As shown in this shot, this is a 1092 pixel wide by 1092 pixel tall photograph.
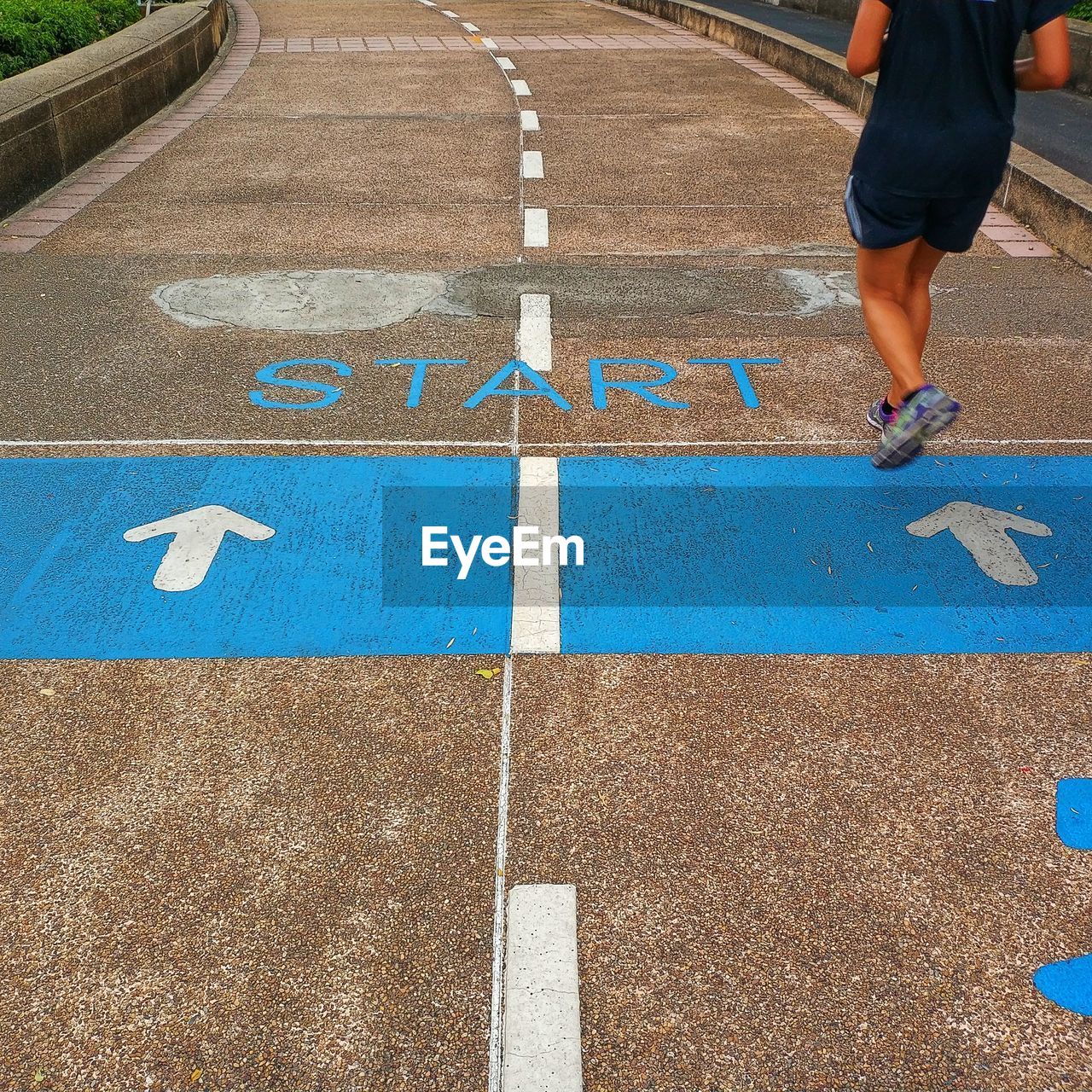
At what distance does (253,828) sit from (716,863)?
120 cm

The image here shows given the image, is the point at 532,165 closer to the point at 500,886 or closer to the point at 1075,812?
the point at 1075,812

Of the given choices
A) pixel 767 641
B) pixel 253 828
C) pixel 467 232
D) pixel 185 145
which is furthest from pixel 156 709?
pixel 185 145

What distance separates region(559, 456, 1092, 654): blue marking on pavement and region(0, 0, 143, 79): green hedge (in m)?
8.17

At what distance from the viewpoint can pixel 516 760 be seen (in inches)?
124

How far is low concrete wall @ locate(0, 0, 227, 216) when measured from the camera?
816 centimetres

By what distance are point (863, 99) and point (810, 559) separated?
879 centimetres

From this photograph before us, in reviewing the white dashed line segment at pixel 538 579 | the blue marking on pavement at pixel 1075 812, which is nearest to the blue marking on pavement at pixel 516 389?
the white dashed line segment at pixel 538 579

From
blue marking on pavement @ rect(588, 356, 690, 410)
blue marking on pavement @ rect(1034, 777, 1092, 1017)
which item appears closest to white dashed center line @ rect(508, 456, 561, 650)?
blue marking on pavement @ rect(588, 356, 690, 410)

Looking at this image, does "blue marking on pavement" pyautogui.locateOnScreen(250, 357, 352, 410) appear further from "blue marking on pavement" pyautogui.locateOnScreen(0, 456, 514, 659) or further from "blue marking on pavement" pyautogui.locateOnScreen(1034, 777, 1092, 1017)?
"blue marking on pavement" pyautogui.locateOnScreen(1034, 777, 1092, 1017)

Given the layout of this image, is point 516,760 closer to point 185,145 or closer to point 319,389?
point 319,389

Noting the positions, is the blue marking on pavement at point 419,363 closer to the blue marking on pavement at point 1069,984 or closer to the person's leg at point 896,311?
the person's leg at point 896,311

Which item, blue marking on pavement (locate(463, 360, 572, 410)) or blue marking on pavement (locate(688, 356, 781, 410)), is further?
blue marking on pavement (locate(688, 356, 781, 410))

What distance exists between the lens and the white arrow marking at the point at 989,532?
4031mm

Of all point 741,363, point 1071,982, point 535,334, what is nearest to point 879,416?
point 741,363
